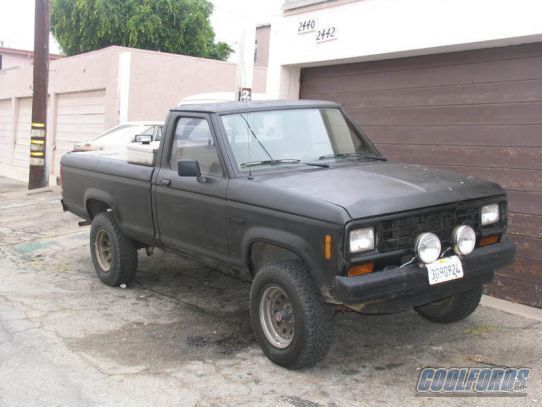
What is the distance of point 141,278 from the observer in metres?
6.69

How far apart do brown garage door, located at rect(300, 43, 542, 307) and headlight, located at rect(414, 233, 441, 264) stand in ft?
7.51

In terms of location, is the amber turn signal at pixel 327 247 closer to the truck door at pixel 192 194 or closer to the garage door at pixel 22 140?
the truck door at pixel 192 194

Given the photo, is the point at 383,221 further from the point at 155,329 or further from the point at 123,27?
the point at 123,27

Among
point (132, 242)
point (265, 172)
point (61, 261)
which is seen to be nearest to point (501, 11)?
point (265, 172)

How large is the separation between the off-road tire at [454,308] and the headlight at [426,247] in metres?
1.01

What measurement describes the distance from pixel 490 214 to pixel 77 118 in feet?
45.5

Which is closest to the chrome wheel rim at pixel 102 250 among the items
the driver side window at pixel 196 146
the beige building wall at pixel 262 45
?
the driver side window at pixel 196 146

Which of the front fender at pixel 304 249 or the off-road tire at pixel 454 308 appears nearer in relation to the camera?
the front fender at pixel 304 249

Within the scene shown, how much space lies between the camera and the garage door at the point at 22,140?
2033cm

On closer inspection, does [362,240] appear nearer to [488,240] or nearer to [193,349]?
[488,240]

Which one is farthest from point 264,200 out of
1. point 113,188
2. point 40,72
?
point 40,72

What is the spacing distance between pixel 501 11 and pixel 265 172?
2.95 meters

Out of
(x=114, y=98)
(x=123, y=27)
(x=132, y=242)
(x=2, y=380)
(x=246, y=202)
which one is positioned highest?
(x=123, y=27)

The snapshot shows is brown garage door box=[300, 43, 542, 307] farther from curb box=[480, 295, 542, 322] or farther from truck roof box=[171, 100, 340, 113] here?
truck roof box=[171, 100, 340, 113]
